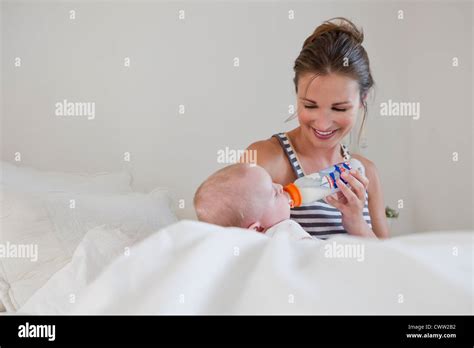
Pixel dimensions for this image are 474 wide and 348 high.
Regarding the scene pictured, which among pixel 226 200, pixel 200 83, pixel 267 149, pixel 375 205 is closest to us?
pixel 226 200

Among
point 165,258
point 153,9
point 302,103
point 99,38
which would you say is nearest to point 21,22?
point 99,38

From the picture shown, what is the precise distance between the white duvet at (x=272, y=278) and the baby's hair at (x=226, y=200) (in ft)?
0.96

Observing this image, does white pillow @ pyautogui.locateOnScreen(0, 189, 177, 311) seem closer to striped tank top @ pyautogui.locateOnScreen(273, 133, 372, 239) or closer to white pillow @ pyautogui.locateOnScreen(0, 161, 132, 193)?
white pillow @ pyautogui.locateOnScreen(0, 161, 132, 193)

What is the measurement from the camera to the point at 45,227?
4.15 feet

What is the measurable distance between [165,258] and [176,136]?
46.8 inches

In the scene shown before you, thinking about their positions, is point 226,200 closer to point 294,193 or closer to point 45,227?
point 294,193

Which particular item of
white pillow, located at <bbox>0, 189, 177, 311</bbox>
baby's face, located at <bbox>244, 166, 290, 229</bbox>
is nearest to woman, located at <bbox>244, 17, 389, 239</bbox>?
baby's face, located at <bbox>244, 166, 290, 229</bbox>

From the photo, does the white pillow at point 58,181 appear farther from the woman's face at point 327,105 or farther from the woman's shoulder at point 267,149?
the woman's face at point 327,105

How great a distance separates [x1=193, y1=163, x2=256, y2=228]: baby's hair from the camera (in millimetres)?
984

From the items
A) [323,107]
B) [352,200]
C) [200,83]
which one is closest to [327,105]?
[323,107]

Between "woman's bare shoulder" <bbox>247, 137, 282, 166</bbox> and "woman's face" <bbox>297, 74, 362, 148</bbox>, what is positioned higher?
"woman's face" <bbox>297, 74, 362, 148</bbox>

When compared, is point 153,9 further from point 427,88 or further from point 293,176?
point 427,88

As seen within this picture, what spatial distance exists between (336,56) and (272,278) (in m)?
0.81

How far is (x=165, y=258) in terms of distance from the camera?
0.65m
